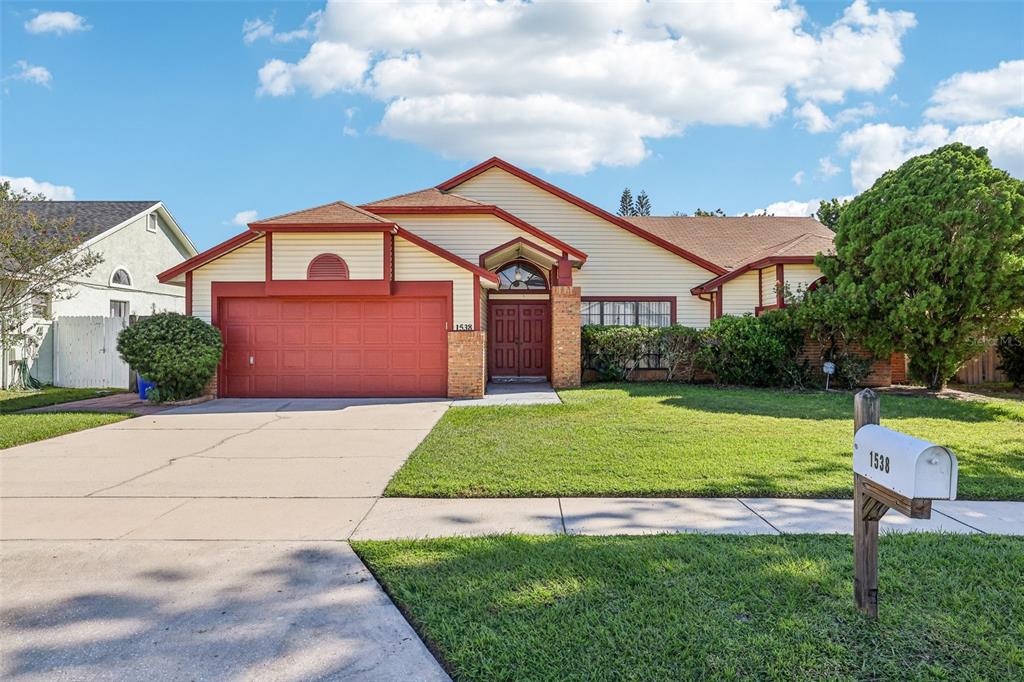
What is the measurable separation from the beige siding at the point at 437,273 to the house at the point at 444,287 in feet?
0.08

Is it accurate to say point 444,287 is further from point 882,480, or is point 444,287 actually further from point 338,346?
point 882,480

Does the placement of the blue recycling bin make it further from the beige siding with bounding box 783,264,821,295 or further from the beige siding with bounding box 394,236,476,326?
the beige siding with bounding box 783,264,821,295

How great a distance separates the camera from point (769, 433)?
8.27m

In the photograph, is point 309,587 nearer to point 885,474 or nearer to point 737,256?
point 885,474

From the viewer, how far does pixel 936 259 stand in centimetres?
1182

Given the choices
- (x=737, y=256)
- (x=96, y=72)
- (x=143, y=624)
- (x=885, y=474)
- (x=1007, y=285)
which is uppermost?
(x=96, y=72)

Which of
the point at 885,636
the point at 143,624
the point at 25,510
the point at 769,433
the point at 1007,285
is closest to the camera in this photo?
the point at 885,636

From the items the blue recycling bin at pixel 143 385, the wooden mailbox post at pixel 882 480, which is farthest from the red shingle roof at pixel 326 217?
the wooden mailbox post at pixel 882 480

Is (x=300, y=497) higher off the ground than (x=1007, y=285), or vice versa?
(x=1007, y=285)

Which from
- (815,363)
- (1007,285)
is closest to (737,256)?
(815,363)

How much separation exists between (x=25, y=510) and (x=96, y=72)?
1093 centimetres

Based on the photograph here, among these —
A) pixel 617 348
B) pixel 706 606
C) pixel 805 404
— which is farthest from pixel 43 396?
pixel 805 404

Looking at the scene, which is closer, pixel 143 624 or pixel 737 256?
pixel 143 624

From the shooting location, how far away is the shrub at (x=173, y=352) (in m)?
12.3
